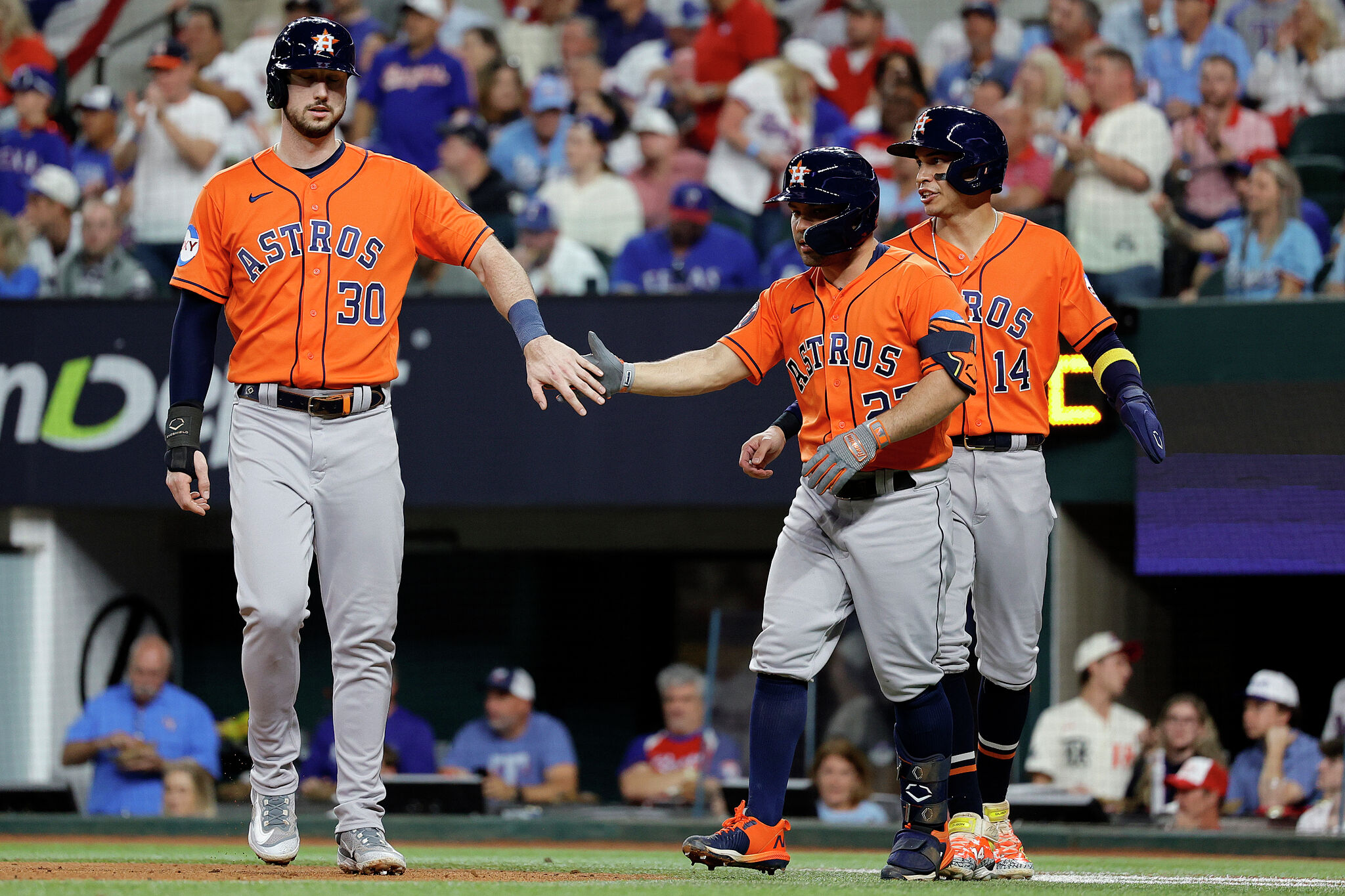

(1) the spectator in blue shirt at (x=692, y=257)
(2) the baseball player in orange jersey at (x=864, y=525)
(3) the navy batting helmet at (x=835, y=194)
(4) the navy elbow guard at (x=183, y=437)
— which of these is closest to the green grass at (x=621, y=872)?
(2) the baseball player in orange jersey at (x=864, y=525)

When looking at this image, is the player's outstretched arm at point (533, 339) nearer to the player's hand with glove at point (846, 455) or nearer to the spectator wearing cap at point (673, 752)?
the player's hand with glove at point (846, 455)

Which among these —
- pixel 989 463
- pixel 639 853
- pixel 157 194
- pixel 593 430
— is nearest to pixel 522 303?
pixel 989 463

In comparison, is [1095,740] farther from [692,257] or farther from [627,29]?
[627,29]

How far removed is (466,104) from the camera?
11.0 metres

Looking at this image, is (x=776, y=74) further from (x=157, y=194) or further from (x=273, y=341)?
(x=273, y=341)

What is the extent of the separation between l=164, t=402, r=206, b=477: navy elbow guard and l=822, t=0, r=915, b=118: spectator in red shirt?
6801mm

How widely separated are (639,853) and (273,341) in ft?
10.7

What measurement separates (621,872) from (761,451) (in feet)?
4.07

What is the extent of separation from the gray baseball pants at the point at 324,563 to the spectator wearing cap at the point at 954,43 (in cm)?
720

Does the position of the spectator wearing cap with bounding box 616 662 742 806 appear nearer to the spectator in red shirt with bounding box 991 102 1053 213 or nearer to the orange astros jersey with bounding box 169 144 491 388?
the spectator in red shirt with bounding box 991 102 1053 213

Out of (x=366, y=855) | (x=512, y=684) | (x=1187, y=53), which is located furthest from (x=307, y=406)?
(x=1187, y=53)

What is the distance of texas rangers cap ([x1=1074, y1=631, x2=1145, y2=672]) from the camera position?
854 centimetres

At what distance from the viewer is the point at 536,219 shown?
31.3ft

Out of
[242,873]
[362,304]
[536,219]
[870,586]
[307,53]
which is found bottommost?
[242,873]
